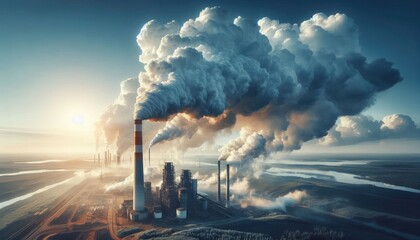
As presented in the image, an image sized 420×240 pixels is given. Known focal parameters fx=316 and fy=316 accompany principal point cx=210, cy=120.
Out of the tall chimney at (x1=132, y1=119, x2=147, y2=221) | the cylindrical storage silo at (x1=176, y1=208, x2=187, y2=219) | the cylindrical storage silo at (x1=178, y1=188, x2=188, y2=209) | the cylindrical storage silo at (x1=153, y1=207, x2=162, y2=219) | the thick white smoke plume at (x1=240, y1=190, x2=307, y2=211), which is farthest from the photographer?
the thick white smoke plume at (x1=240, y1=190, x2=307, y2=211)

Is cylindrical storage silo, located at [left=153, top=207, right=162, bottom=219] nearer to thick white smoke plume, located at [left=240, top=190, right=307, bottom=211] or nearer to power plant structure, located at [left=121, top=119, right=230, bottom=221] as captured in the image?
power plant structure, located at [left=121, top=119, right=230, bottom=221]

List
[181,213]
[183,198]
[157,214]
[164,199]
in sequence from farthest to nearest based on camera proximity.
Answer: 1. [164,199]
2. [183,198]
3. [181,213]
4. [157,214]

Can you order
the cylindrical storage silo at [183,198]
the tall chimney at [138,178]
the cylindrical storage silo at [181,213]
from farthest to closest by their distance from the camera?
the cylindrical storage silo at [183,198] < the cylindrical storage silo at [181,213] < the tall chimney at [138,178]

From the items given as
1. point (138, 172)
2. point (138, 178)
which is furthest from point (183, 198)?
point (138, 172)

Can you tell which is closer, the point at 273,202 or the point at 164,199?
the point at 164,199

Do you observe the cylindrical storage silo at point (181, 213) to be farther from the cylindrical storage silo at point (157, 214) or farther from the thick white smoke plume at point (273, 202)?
the thick white smoke plume at point (273, 202)

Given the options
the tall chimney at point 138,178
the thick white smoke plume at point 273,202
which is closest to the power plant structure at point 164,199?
the tall chimney at point 138,178

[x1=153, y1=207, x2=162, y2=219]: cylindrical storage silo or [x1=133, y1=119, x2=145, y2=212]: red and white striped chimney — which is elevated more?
[x1=133, y1=119, x2=145, y2=212]: red and white striped chimney

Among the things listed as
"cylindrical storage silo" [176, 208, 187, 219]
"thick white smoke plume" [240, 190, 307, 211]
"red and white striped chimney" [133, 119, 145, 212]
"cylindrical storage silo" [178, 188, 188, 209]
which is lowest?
"thick white smoke plume" [240, 190, 307, 211]

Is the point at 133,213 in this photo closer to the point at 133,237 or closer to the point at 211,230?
the point at 133,237

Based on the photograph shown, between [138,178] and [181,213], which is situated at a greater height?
[138,178]

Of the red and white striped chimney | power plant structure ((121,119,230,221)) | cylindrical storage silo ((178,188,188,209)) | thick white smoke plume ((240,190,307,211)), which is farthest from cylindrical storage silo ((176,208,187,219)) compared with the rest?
thick white smoke plume ((240,190,307,211))

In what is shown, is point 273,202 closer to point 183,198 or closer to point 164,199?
point 183,198
